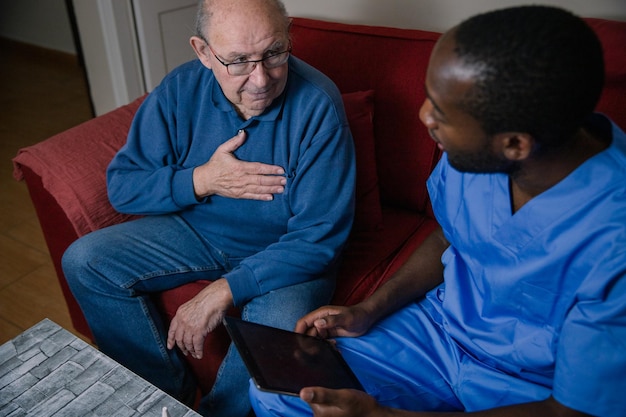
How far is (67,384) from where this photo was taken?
1.03m

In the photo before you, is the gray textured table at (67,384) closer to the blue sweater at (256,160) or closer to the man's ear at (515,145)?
the blue sweater at (256,160)

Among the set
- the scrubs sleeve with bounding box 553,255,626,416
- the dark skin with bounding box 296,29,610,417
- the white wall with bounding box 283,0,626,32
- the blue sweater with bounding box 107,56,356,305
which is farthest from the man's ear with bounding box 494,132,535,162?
the white wall with bounding box 283,0,626,32

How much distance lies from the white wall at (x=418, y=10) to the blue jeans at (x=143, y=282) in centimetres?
92

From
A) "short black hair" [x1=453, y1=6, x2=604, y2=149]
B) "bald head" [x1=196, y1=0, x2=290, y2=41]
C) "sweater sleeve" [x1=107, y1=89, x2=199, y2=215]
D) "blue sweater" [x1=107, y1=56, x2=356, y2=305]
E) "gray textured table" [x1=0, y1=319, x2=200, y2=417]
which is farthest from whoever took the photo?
"sweater sleeve" [x1=107, y1=89, x2=199, y2=215]

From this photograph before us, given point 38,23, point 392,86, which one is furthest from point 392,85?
point 38,23

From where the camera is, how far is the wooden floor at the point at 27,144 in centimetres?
193

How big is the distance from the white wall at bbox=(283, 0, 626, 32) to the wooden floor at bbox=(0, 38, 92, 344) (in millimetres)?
1305

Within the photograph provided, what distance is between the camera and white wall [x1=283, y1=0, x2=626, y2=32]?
1564 millimetres

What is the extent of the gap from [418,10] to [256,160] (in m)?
0.82

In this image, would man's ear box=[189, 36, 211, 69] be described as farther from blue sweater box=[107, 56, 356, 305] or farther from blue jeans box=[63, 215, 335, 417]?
blue jeans box=[63, 215, 335, 417]

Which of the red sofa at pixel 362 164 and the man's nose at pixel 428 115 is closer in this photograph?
the man's nose at pixel 428 115

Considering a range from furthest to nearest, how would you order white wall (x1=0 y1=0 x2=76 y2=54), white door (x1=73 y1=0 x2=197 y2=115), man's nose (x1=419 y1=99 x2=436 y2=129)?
white wall (x1=0 y1=0 x2=76 y2=54), white door (x1=73 y1=0 x2=197 y2=115), man's nose (x1=419 y1=99 x2=436 y2=129)

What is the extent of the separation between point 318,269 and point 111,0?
1.75m

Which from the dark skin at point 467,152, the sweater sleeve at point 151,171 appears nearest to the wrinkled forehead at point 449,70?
the dark skin at point 467,152
